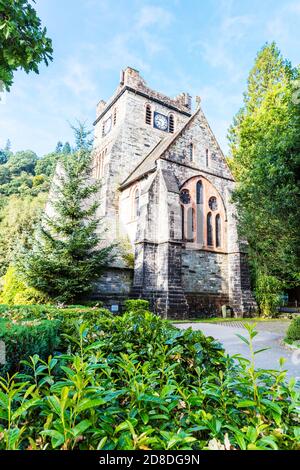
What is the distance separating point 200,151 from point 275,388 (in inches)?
761

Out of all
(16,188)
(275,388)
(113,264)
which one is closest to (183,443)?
(275,388)

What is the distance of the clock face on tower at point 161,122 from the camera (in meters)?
25.8

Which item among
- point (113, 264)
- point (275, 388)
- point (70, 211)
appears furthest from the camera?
point (113, 264)

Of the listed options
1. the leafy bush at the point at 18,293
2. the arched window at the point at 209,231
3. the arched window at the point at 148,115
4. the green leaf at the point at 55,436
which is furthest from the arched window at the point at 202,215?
the green leaf at the point at 55,436

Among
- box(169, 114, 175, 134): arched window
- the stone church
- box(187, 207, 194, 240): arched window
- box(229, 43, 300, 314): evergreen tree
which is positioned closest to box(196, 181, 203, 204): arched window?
the stone church

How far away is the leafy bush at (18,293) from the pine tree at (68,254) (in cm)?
41

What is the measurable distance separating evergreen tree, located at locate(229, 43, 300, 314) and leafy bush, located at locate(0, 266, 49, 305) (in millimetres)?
11223

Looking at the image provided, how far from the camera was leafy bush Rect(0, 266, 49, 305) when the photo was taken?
12744 millimetres

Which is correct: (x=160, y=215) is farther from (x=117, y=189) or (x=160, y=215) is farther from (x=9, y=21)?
(x=9, y=21)

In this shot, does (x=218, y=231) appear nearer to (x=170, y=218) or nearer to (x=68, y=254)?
(x=170, y=218)

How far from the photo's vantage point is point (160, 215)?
634 inches

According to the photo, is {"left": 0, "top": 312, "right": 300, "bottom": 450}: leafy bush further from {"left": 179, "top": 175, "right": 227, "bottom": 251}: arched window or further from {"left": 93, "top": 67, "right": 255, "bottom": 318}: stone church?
{"left": 179, "top": 175, "right": 227, "bottom": 251}: arched window

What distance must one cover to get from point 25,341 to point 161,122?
26100 mm

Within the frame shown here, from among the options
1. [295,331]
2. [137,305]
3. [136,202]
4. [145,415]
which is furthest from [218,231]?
[145,415]
